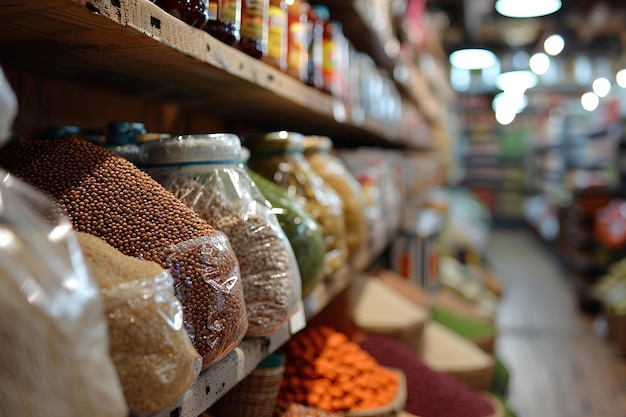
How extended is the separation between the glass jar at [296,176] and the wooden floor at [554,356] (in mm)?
1817

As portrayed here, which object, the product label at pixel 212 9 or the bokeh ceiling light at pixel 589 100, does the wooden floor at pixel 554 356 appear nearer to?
the product label at pixel 212 9

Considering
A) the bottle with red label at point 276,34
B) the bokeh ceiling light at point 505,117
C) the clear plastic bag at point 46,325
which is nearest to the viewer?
the clear plastic bag at point 46,325

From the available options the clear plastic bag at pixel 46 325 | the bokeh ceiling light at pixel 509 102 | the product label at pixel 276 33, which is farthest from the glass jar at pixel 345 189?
the bokeh ceiling light at pixel 509 102

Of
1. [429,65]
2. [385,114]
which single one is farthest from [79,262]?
[429,65]

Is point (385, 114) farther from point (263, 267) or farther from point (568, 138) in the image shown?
point (568, 138)

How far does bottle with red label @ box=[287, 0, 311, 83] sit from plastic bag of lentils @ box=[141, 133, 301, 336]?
0.54 metres

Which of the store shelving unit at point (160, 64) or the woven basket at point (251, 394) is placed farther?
the woven basket at point (251, 394)

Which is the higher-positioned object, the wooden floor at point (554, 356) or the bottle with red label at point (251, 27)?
the bottle with red label at point (251, 27)

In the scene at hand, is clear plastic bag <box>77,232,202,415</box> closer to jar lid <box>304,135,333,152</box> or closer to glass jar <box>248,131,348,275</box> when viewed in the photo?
glass jar <box>248,131,348,275</box>

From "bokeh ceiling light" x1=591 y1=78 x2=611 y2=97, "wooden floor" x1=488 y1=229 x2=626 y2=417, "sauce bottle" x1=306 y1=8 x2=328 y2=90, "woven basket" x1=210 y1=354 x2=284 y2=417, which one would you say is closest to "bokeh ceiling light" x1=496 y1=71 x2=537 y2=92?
"bokeh ceiling light" x1=591 y1=78 x2=611 y2=97

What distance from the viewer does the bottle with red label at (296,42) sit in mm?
1414

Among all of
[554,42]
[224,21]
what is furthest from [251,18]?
[554,42]

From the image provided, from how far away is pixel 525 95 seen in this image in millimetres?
13820

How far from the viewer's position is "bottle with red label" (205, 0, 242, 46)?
101 centimetres
